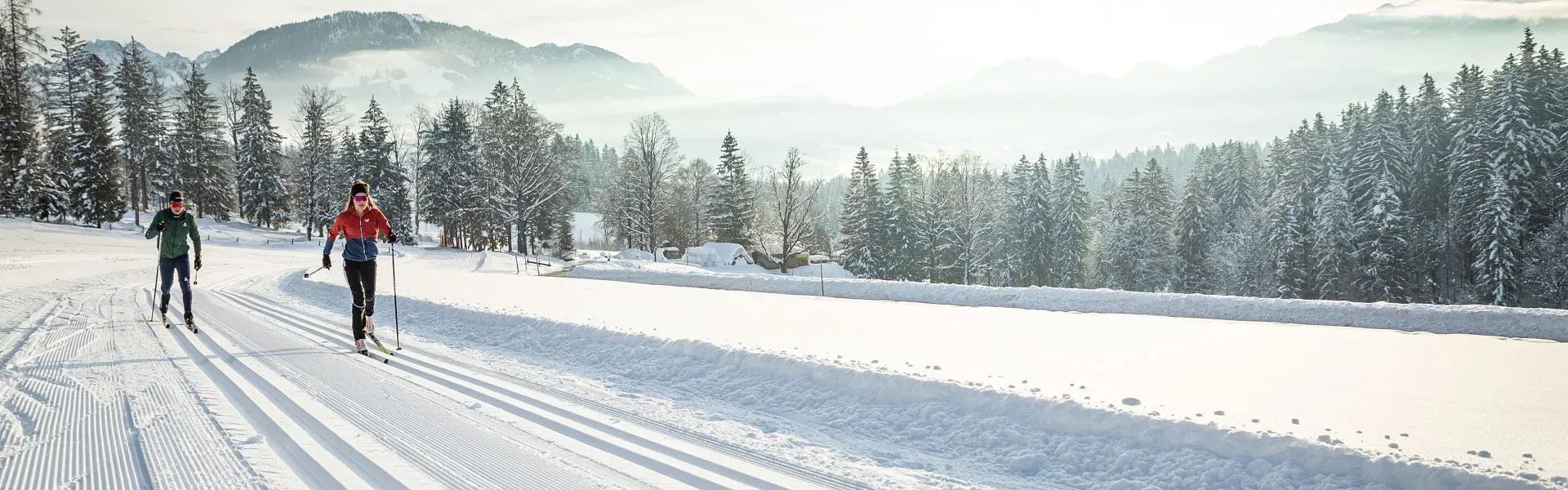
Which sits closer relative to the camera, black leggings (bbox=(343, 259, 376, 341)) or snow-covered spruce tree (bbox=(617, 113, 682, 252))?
black leggings (bbox=(343, 259, 376, 341))

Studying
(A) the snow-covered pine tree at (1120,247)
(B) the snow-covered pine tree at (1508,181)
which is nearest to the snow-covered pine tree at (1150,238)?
(A) the snow-covered pine tree at (1120,247)

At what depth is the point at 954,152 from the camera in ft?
202

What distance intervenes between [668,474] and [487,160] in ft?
172

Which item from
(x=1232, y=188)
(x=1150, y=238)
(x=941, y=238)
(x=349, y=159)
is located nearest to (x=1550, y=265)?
(x=1150, y=238)

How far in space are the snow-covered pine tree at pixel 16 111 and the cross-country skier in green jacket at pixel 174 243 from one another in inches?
1763

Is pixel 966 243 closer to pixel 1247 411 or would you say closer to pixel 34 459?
pixel 1247 411

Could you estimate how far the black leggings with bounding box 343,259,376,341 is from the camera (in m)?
8.12

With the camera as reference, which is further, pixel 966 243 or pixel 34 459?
pixel 966 243

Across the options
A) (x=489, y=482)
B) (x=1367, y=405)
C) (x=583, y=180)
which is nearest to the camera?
(x=489, y=482)

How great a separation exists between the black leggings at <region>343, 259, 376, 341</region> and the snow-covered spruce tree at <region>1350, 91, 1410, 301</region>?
44008 millimetres

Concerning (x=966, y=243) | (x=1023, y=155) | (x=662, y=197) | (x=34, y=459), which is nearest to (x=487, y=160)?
(x=662, y=197)

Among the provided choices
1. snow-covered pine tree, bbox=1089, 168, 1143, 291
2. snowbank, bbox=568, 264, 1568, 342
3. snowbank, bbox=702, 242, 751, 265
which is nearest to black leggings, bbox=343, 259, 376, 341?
snowbank, bbox=568, 264, 1568, 342

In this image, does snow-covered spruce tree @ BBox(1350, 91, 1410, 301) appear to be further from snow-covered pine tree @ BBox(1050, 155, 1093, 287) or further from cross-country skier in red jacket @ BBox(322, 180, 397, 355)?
cross-country skier in red jacket @ BBox(322, 180, 397, 355)

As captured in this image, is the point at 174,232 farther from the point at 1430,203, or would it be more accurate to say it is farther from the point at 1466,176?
the point at 1430,203
